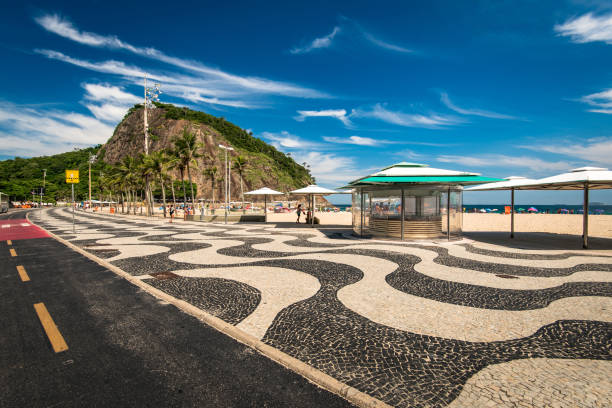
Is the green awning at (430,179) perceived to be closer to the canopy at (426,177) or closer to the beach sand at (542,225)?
the canopy at (426,177)

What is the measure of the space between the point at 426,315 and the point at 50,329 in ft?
18.8

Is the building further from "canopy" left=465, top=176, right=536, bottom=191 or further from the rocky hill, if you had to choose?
the rocky hill

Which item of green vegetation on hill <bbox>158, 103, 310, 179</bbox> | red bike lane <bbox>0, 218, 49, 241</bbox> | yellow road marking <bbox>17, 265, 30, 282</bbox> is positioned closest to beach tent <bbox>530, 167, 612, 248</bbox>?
yellow road marking <bbox>17, 265, 30, 282</bbox>

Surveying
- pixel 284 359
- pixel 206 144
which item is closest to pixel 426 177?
pixel 284 359

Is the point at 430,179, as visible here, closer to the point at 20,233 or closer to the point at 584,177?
the point at 584,177

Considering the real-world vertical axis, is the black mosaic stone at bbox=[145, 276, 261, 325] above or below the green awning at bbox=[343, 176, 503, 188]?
below

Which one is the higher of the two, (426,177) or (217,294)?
(426,177)

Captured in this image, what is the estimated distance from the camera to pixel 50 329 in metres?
4.29

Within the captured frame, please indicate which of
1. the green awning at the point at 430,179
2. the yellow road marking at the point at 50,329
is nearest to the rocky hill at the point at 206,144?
the green awning at the point at 430,179

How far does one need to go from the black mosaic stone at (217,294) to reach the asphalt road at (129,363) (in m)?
0.45

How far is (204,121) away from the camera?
12481 cm

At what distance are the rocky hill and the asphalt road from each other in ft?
310

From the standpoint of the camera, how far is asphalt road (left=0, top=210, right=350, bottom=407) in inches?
111

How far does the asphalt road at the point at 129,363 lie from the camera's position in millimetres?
2812
